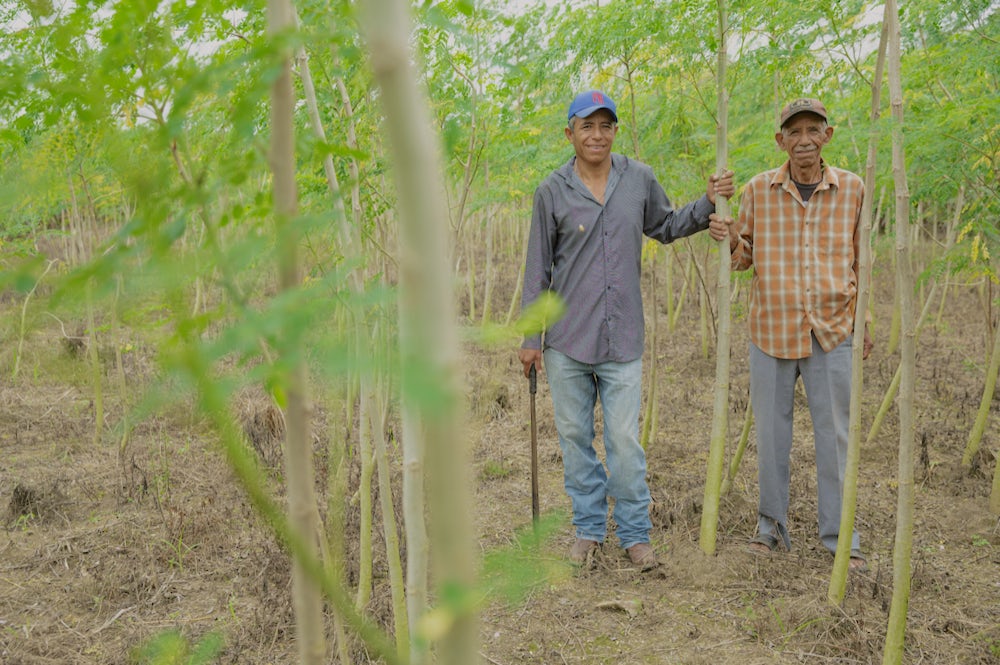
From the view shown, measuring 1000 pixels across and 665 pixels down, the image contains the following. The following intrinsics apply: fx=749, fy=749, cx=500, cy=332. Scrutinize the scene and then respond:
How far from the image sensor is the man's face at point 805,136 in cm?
339

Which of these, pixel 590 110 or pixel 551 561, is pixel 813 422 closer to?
pixel 590 110

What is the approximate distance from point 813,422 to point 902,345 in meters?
1.51

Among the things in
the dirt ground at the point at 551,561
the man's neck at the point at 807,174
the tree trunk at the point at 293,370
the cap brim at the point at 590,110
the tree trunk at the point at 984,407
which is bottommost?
the dirt ground at the point at 551,561

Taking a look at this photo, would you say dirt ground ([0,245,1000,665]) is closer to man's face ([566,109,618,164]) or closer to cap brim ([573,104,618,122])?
man's face ([566,109,618,164])

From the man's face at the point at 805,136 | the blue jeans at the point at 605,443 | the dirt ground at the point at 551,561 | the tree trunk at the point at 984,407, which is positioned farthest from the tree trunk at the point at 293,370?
the tree trunk at the point at 984,407

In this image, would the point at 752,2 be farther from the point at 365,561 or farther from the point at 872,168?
the point at 365,561

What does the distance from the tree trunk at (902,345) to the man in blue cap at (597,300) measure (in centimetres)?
126

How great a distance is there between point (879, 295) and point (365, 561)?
1264cm

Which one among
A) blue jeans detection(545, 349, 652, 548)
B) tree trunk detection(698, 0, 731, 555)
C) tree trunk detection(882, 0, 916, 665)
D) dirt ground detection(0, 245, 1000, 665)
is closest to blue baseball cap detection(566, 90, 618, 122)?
tree trunk detection(698, 0, 731, 555)

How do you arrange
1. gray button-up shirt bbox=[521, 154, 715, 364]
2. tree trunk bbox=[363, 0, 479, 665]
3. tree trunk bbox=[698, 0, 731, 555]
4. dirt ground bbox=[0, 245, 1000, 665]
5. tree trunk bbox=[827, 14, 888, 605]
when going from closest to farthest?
tree trunk bbox=[363, 0, 479, 665] < tree trunk bbox=[827, 14, 888, 605] < dirt ground bbox=[0, 245, 1000, 665] < tree trunk bbox=[698, 0, 731, 555] < gray button-up shirt bbox=[521, 154, 715, 364]

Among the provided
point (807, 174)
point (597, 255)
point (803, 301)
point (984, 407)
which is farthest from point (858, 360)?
point (984, 407)

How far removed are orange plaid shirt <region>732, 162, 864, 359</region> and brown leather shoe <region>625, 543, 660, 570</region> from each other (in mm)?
1101

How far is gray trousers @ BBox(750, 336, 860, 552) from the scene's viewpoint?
343 cm

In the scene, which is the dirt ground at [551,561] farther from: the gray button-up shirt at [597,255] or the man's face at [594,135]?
the man's face at [594,135]
